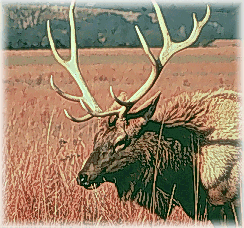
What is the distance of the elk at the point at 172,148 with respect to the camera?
4.25m

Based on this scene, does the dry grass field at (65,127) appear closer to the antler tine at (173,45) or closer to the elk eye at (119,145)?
the elk eye at (119,145)

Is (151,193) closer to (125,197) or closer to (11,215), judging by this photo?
(125,197)

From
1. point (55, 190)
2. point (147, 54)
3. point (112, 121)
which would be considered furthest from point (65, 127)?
point (147, 54)

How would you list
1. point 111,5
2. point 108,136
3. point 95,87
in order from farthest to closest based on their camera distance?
point 95,87, point 111,5, point 108,136

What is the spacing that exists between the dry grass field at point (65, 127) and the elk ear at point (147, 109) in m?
0.74

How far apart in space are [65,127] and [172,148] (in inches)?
58.3

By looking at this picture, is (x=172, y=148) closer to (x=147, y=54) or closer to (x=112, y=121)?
(x=112, y=121)

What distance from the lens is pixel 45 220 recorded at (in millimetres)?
4512

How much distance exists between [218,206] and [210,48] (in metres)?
3.01

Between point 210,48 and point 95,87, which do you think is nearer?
point 95,87

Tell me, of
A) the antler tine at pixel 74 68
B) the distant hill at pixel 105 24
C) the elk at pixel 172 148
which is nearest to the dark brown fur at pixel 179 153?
the elk at pixel 172 148

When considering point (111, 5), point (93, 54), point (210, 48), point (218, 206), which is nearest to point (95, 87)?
point (93, 54)

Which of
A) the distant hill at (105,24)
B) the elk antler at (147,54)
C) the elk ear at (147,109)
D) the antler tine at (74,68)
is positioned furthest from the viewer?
the distant hill at (105,24)

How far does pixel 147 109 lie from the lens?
4.21m
